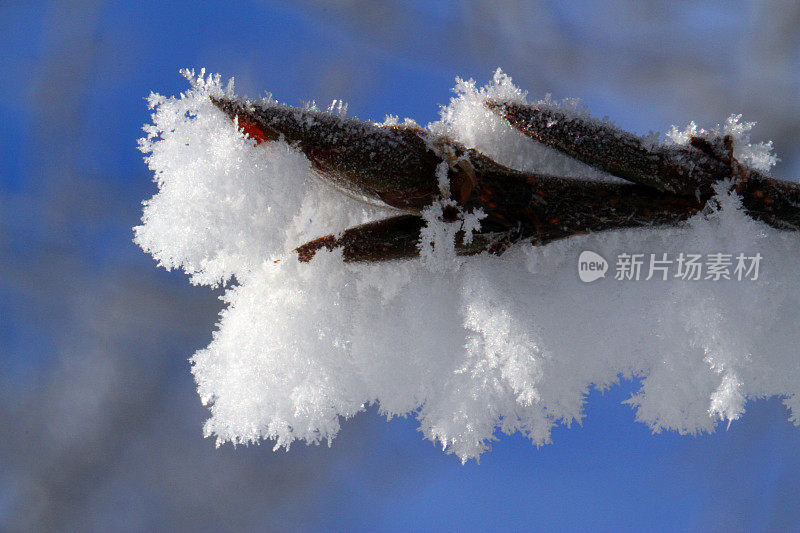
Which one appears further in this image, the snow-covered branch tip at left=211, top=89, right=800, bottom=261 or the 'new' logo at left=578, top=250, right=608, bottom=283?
the 'new' logo at left=578, top=250, right=608, bottom=283

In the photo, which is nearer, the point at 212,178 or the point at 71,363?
the point at 212,178

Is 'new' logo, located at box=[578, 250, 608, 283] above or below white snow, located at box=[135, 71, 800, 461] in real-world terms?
above

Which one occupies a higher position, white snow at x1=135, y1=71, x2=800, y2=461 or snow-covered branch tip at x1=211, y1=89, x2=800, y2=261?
snow-covered branch tip at x1=211, y1=89, x2=800, y2=261

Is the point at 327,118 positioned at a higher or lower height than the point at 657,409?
higher

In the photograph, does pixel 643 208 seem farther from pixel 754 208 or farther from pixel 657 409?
pixel 657 409

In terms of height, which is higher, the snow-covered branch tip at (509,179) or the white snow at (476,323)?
the snow-covered branch tip at (509,179)

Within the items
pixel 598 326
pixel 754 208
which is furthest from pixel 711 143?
pixel 598 326

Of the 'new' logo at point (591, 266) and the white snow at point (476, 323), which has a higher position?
the 'new' logo at point (591, 266)

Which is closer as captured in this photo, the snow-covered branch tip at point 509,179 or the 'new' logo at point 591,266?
the snow-covered branch tip at point 509,179
